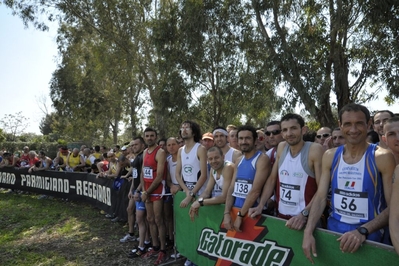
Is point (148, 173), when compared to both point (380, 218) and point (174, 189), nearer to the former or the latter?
point (174, 189)

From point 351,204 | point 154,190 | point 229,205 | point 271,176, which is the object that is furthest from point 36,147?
point 351,204

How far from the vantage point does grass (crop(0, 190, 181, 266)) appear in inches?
236

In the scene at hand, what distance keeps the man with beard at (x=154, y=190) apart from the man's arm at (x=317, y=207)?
124 inches

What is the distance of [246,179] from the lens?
13.4 ft

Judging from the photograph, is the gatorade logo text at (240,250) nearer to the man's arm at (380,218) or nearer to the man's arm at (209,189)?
the man's arm at (209,189)

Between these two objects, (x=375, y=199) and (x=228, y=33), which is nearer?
(x=375, y=199)

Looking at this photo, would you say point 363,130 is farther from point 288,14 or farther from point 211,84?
point 211,84

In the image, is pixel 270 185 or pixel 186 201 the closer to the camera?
pixel 270 185

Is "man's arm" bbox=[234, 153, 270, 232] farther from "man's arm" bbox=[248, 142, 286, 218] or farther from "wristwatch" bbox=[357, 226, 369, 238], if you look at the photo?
"wristwatch" bbox=[357, 226, 369, 238]

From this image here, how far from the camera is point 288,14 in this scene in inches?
568

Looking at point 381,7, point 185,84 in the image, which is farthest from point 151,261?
point 185,84

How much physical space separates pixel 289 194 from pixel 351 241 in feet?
3.22

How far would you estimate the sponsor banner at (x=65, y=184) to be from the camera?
9.08 metres

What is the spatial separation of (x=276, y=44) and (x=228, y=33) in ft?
11.6
